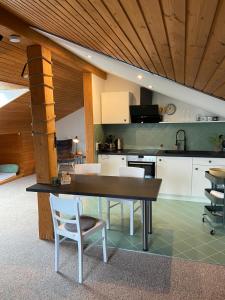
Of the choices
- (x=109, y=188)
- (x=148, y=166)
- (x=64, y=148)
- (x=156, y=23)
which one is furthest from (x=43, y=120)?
(x=64, y=148)

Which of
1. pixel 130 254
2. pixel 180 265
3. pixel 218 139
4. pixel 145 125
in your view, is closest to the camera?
pixel 180 265

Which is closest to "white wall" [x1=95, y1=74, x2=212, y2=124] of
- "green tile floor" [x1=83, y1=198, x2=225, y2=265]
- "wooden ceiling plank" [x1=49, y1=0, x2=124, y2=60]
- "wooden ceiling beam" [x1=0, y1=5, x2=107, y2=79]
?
"wooden ceiling beam" [x1=0, y1=5, x2=107, y2=79]

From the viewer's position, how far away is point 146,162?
4.43 m

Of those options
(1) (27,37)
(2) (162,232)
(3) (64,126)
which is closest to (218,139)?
(2) (162,232)

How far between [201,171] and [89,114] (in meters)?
2.28

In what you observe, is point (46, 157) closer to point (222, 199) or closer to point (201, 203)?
point (222, 199)

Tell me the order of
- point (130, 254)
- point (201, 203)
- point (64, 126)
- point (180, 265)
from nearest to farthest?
point (180, 265), point (130, 254), point (201, 203), point (64, 126)

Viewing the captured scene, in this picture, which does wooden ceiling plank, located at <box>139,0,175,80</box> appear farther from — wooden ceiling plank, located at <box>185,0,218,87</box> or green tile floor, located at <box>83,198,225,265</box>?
green tile floor, located at <box>83,198,225,265</box>

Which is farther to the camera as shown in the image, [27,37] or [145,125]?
[145,125]

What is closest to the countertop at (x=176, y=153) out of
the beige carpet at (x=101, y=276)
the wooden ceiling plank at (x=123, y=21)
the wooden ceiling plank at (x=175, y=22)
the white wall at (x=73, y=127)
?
the beige carpet at (x=101, y=276)

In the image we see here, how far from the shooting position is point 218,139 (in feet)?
14.7

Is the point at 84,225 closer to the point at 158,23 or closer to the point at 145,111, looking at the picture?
the point at 158,23

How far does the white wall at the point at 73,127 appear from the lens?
23.1 feet

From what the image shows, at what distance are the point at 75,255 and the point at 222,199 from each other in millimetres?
1966
